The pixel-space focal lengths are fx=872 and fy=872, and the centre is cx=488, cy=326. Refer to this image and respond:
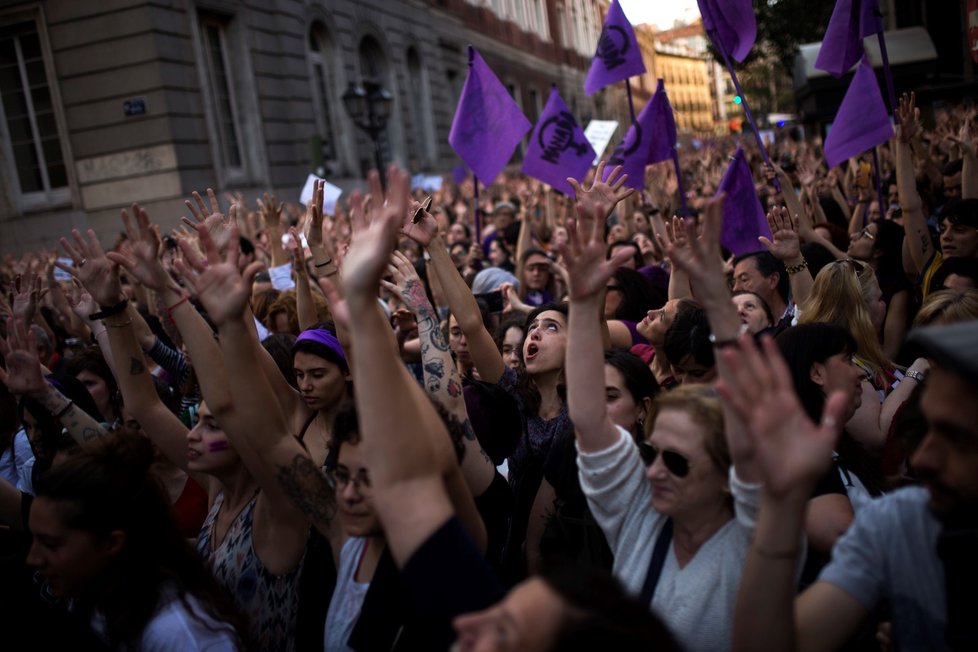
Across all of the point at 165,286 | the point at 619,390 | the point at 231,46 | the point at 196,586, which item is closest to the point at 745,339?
the point at 619,390

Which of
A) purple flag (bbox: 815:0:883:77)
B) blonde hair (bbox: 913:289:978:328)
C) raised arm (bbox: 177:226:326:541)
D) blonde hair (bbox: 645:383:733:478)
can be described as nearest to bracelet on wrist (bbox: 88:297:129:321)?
raised arm (bbox: 177:226:326:541)

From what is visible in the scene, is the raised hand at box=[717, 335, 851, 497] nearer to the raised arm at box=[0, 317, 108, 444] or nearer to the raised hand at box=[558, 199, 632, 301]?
the raised hand at box=[558, 199, 632, 301]

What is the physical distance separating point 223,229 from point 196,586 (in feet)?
6.11

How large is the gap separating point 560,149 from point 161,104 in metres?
11.1

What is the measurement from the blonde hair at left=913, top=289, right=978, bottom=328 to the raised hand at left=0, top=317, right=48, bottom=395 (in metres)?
3.62

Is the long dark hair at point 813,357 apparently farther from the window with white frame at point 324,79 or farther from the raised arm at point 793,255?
the window with white frame at point 324,79

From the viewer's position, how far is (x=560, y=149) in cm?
759

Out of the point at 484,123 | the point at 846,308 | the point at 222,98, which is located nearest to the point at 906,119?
the point at 846,308

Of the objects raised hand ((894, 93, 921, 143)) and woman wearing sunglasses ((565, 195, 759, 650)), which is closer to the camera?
woman wearing sunglasses ((565, 195, 759, 650))

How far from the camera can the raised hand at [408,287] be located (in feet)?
11.1

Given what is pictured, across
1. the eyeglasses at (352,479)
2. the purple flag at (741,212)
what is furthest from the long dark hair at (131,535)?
the purple flag at (741,212)

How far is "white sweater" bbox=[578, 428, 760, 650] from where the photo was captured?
204cm

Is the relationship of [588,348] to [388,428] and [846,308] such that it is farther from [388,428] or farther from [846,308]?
[846,308]

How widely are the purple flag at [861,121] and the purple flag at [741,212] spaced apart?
1416 millimetres
